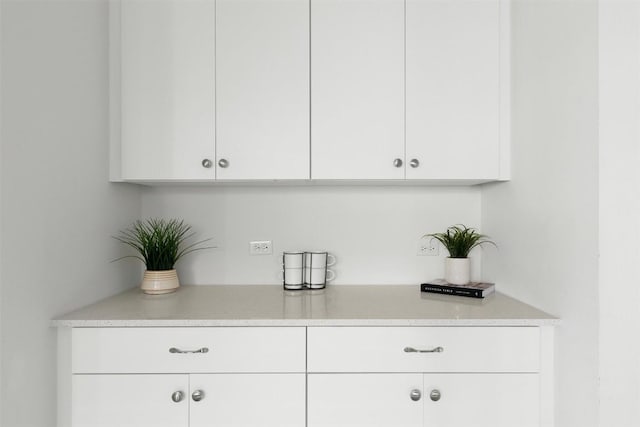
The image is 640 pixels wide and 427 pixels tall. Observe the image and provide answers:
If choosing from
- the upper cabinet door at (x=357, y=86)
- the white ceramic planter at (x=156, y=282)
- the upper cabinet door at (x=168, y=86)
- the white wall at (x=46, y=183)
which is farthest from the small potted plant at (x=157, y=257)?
the upper cabinet door at (x=357, y=86)

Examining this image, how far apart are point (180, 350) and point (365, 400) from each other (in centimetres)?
63

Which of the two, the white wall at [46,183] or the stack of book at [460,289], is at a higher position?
the white wall at [46,183]

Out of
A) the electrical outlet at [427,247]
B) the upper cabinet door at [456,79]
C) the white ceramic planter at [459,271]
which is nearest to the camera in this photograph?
the upper cabinet door at [456,79]

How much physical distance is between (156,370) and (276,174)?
0.83m

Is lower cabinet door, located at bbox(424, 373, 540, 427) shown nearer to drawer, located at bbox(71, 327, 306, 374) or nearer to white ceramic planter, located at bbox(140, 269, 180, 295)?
drawer, located at bbox(71, 327, 306, 374)

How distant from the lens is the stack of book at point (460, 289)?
5.75 ft

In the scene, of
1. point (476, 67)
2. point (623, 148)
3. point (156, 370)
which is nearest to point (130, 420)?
point (156, 370)

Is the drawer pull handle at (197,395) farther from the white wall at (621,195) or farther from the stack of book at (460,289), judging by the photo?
the white wall at (621,195)

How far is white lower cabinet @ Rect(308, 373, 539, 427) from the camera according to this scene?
142 cm

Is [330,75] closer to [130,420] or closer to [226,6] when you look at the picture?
[226,6]

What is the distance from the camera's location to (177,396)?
140 centimetres

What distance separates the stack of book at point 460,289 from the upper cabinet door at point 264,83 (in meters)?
0.75

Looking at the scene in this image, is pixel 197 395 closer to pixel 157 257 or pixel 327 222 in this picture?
pixel 157 257

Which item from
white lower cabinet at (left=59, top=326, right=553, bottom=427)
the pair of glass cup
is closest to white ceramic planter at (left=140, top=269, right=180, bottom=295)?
white lower cabinet at (left=59, top=326, right=553, bottom=427)
